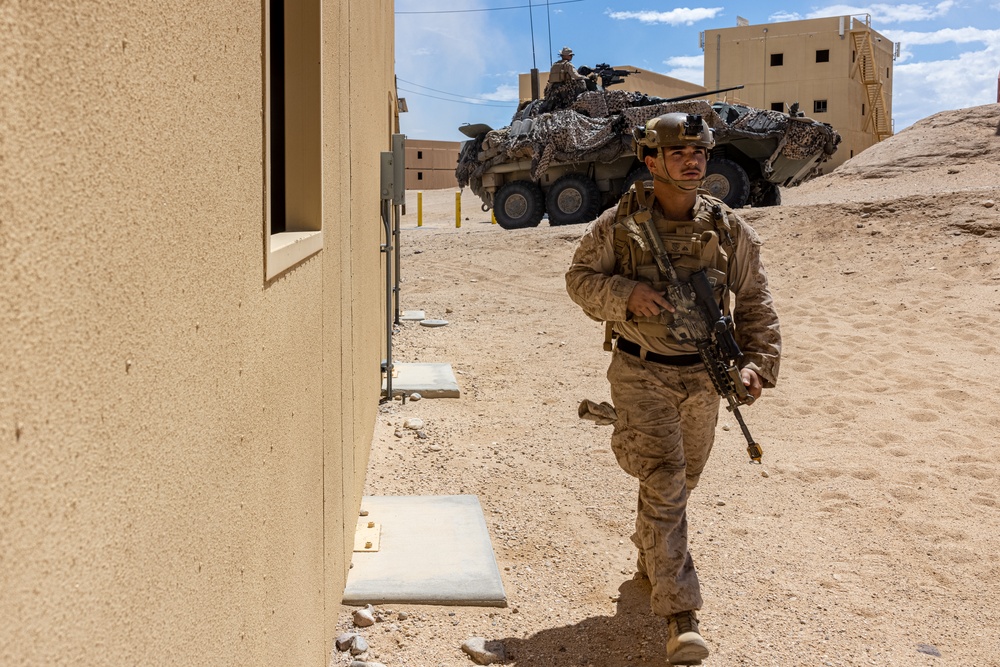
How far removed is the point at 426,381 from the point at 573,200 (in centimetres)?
1122

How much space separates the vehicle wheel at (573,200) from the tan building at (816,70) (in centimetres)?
1496

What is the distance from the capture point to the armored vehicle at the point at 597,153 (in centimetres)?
1557

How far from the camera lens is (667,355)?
10.6 feet

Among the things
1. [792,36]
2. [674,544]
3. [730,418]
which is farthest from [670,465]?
[792,36]

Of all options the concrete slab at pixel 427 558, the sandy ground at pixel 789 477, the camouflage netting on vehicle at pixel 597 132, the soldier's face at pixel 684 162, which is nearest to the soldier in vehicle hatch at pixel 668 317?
the soldier's face at pixel 684 162

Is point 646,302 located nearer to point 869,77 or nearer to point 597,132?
point 597,132

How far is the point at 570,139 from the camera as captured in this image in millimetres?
17078

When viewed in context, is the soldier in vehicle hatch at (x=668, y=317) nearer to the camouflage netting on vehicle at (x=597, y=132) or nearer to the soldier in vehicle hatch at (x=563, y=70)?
the camouflage netting on vehicle at (x=597, y=132)

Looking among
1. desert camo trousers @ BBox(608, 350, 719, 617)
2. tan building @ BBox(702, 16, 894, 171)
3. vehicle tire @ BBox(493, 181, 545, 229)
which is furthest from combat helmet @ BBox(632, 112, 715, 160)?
tan building @ BBox(702, 16, 894, 171)

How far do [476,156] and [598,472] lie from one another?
14.6 m

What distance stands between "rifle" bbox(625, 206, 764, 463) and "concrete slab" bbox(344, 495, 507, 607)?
104cm

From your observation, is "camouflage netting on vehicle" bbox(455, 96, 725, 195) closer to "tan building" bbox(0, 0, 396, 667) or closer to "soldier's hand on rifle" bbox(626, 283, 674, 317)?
"soldier's hand on rifle" bbox(626, 283, 674, 317)

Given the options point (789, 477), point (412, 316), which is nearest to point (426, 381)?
point (789, 477)

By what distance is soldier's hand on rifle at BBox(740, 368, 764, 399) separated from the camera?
122 inches
